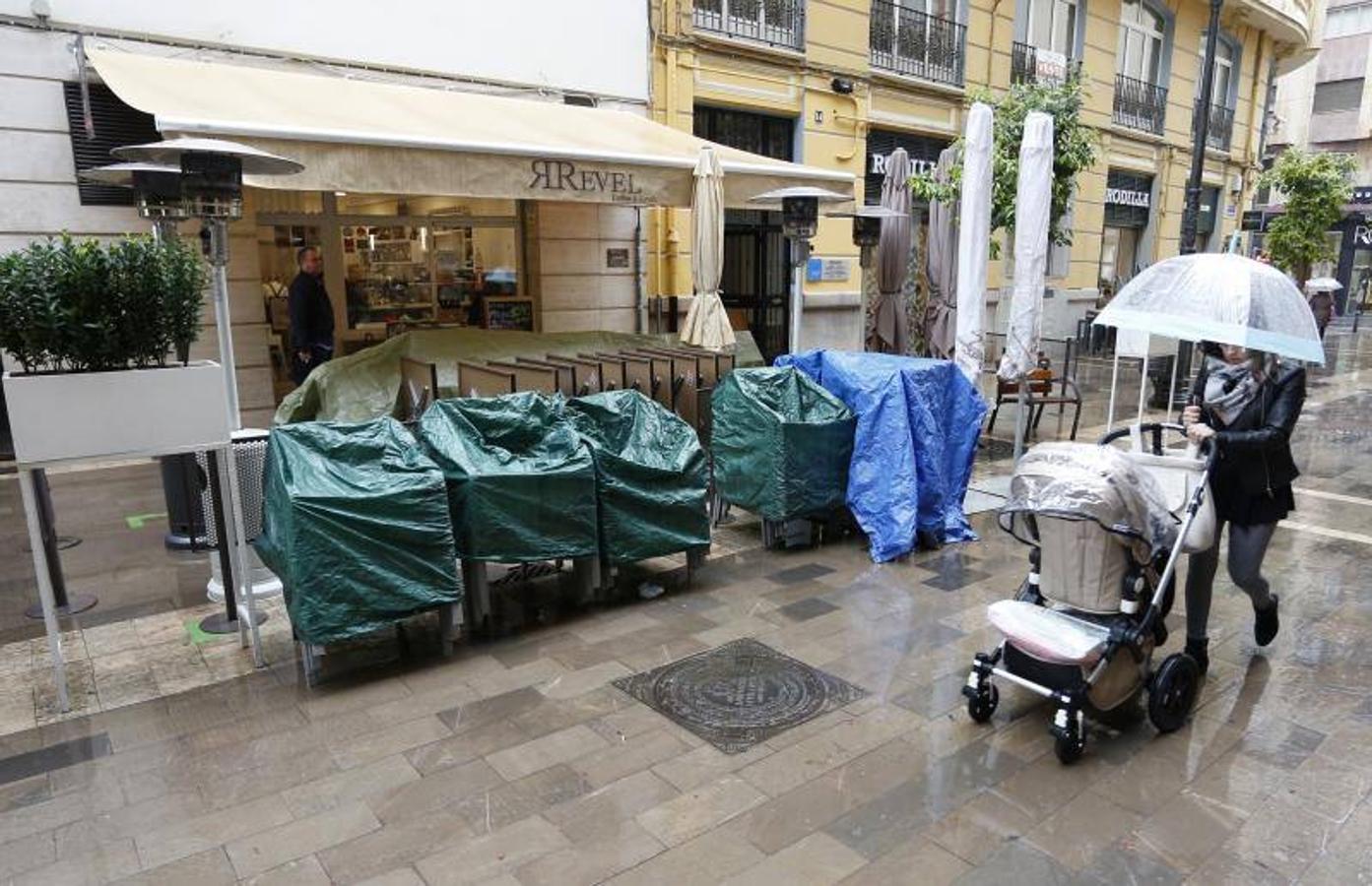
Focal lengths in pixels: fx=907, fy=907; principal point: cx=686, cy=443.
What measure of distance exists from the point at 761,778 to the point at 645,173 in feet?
22.1

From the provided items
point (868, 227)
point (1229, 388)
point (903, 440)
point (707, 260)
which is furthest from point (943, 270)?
point (1229, 388)

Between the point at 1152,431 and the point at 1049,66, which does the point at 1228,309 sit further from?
the point at 1049,66

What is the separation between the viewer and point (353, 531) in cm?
442

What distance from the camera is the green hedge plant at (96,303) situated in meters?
4.01

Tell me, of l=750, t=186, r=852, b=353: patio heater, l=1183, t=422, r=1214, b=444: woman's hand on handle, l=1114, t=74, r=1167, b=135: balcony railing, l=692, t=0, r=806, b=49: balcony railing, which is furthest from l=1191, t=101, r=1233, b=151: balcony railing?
l=1183, t=422, r=1214, b=444: woman's hand on handle

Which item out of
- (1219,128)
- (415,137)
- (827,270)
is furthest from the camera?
(1219,128)

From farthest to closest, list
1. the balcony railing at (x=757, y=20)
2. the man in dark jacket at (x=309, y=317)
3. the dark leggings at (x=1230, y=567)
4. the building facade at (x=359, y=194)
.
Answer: the balcony railing at (x=757, y=20)
the man in dark jacket at (x=309, y=317)
the building facade at (x=359, y=194)
the dark leggings at (x=1230, y=567)

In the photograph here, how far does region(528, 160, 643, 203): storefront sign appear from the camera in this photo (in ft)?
27.4

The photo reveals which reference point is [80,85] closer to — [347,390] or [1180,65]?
[347,390]

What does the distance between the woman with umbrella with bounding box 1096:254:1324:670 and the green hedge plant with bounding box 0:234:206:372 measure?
4.56 meters

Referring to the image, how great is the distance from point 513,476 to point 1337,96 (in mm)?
42966

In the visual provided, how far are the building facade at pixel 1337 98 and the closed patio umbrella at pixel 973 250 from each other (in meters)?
33.1

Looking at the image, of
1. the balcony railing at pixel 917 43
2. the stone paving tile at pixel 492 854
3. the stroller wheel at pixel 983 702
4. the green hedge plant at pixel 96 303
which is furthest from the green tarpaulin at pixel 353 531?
the balcony railing at pixel 917 43

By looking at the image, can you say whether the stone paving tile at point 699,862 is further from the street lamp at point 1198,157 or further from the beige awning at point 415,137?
the street lamp at point 1198,157
